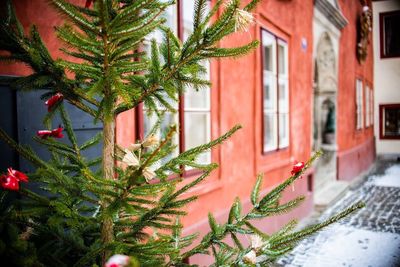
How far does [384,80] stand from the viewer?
17.0 meters

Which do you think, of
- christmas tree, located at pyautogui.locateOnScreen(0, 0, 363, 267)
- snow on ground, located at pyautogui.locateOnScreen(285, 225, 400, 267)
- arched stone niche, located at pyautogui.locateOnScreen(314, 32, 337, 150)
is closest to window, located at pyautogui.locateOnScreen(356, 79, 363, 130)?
arched stone niche, located at pyautogui.locateOnScreen(314, 32, 337, 150)

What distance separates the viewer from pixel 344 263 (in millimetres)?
4512

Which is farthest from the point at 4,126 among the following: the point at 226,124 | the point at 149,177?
the point at 226,124

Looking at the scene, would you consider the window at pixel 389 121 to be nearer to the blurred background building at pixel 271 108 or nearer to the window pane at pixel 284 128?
the blurred background building at pixel 271 108

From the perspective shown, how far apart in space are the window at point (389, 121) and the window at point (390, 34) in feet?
8.22

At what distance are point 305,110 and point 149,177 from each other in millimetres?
6514

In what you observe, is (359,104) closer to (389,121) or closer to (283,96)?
(389,121)

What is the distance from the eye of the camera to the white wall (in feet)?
54.2

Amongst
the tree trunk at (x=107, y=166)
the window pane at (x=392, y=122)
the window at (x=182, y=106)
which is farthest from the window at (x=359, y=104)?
the tree trunk at (x=107, y=166)

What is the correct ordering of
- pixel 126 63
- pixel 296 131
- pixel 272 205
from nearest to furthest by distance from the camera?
pixel 126 63 < pixel 272 205 < pixel 296 131

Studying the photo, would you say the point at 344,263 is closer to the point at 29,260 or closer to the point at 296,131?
the point at 296,131

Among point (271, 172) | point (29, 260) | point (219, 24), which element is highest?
point (219, 24)

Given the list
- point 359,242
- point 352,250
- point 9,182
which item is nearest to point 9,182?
point 9,182

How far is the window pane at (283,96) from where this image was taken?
640 centimetres
